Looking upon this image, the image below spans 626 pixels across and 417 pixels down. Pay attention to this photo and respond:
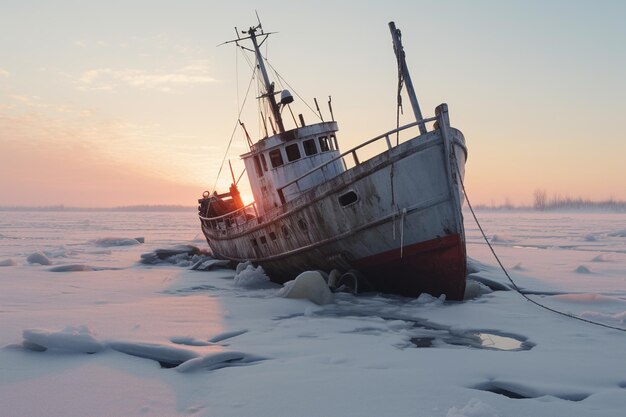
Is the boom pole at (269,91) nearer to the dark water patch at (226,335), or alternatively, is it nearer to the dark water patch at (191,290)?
the dark water patch at (191,290)

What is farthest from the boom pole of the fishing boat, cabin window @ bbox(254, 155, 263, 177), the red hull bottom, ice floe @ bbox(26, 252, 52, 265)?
ice floe @ bbox(26, 252, 52, 265)

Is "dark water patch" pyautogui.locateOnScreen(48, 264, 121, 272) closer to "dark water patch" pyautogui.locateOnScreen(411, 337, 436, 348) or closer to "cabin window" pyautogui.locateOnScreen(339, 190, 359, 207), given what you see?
"cabin window" pyautogui.locateOnScreen(339, 190, 359, 207)

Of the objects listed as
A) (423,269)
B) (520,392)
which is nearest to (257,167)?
(423,269)

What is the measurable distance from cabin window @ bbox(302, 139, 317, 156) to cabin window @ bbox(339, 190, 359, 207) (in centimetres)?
351

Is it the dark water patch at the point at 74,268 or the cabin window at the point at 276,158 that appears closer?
the dark water patch at the point at 74,268

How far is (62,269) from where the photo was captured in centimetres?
1230

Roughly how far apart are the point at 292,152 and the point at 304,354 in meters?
8.11

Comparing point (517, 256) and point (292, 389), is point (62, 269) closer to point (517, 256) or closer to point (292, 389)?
point (292, 389)

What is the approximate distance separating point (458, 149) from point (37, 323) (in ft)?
25.1

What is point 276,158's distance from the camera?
40.8 feet

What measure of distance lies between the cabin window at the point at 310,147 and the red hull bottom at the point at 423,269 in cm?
410

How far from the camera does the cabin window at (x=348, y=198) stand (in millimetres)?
9088

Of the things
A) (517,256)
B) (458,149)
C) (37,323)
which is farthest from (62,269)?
(517,256)

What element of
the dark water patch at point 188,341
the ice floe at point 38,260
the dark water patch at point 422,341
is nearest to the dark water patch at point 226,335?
the dark water patch at point 188,341
